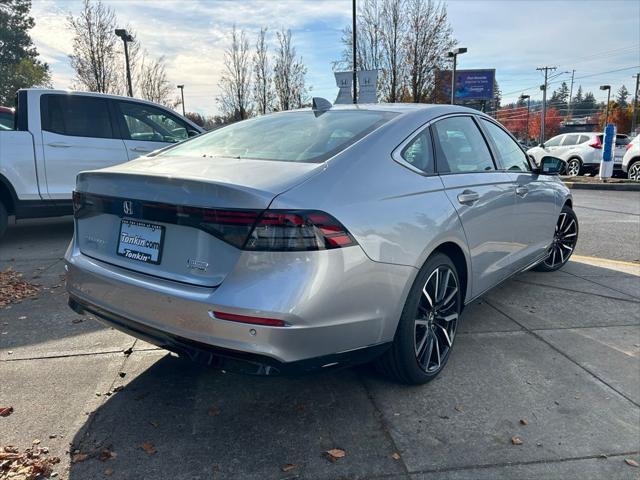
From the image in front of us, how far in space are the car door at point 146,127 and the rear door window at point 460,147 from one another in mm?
4449

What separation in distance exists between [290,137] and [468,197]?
3.93 ft

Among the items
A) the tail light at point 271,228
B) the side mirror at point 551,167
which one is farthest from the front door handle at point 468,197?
the side mirror at point 551,167

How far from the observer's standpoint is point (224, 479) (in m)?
2.14

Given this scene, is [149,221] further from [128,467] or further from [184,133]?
[184,133]

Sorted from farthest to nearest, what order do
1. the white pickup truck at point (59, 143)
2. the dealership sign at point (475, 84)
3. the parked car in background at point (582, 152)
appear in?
the dealership sign at point (475, 84), the parked car in background at point (582, 152), the white pickup truck at point (59, 143)

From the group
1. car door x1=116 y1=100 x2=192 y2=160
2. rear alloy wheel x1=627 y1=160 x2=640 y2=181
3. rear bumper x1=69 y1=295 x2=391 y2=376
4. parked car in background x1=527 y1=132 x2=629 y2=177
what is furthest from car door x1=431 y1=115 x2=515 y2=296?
parked car in background x1=527 y1=132 x2=629 y2=177

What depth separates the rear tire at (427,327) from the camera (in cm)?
267

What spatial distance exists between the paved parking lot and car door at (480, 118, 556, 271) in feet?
2.16

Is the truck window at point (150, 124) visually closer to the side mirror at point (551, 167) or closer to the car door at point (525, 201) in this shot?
the car door at point (525, 201)

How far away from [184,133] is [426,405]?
18.3 ft

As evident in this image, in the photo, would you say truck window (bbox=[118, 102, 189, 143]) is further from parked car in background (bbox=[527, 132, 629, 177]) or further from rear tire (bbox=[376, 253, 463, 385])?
parked car in background (bbox=[527, 132, 629, 177])

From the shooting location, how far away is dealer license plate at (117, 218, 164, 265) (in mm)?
2359

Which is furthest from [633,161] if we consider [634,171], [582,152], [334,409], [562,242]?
[334,409]

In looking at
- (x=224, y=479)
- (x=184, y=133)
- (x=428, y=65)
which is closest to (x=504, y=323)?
(x=224, y=479)
